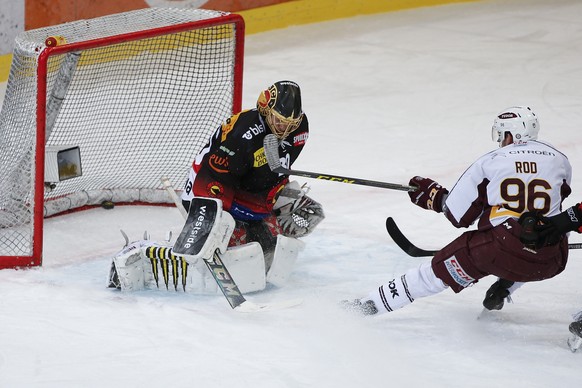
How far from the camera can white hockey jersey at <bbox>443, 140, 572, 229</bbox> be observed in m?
3.66

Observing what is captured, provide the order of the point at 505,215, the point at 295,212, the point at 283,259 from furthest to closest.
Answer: the point at 295,212 < the point at 283,259 < the point at 505,215

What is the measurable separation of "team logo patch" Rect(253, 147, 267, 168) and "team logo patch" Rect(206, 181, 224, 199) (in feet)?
0.50

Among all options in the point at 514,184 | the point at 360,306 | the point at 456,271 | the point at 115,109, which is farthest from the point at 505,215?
the point at 115,109

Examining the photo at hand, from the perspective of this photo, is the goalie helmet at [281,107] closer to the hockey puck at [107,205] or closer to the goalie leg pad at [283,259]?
the goalie leg pad at [283,259]

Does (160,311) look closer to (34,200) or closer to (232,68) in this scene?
(34,200)

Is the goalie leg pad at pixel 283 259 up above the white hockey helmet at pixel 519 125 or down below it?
below

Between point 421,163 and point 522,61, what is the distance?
2077 mm

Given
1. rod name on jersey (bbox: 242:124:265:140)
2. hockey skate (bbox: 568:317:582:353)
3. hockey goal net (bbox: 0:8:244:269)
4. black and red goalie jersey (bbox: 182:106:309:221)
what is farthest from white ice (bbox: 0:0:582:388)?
rod name on jersey (bbox: 242:124:265:140)

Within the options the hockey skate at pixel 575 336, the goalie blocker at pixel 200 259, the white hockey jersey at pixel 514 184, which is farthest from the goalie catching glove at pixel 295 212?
the hockey skate at pixel 575 336

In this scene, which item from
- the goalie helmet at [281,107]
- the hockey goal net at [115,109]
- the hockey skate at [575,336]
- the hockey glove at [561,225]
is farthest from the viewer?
the hockey goal net at [115,109]

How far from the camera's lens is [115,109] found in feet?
17.1

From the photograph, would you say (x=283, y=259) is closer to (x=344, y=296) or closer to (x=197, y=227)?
(x=344, y=296)

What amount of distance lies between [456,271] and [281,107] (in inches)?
33.7

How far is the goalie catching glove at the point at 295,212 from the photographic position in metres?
4.50
